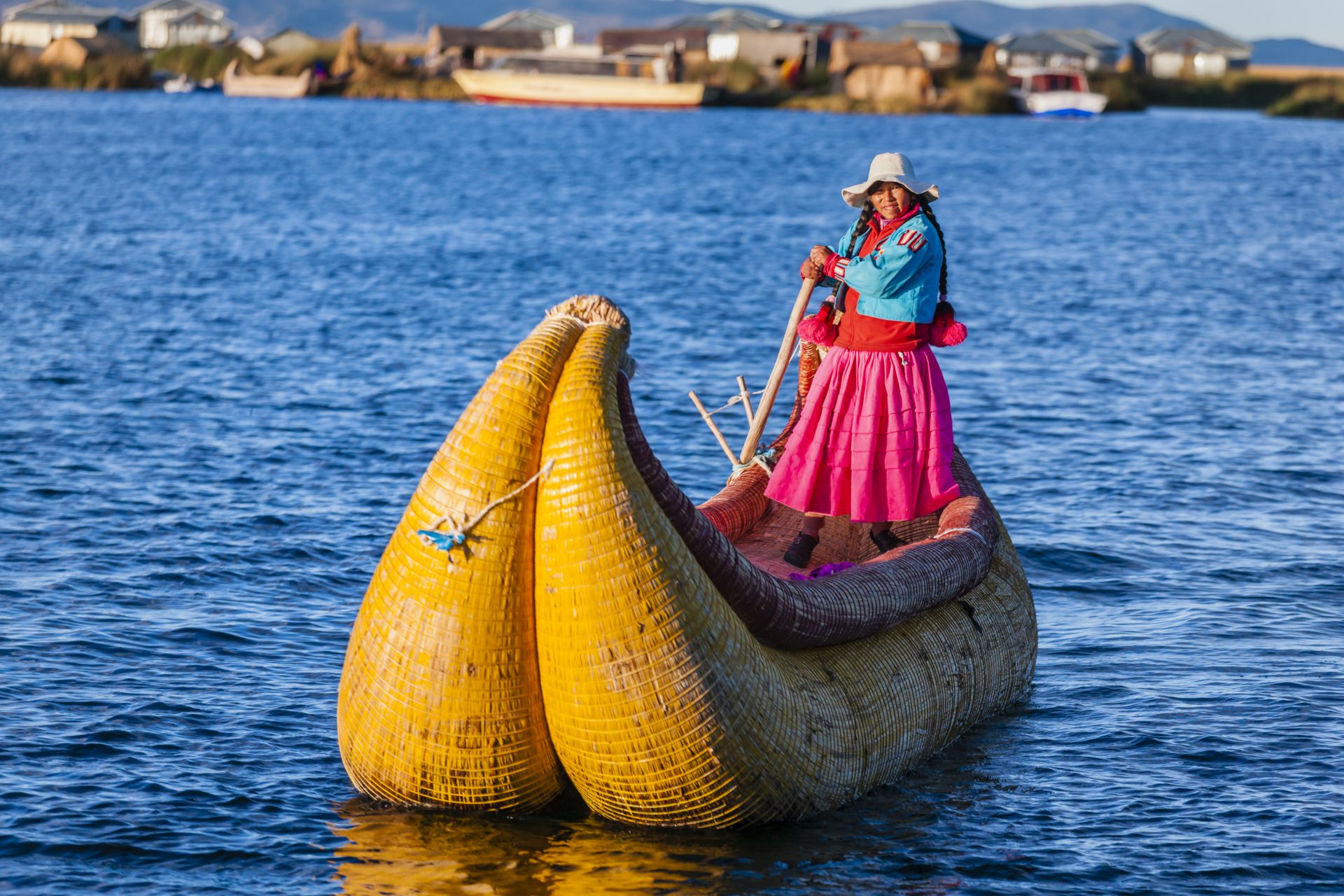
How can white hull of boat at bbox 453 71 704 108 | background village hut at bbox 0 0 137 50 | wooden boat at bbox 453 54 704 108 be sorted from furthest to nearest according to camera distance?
background village hut at bbox 0 0 137 50 < wooden boat at bbox 453 54 704 108 < white hull of boat at bbox 453 71 704 108

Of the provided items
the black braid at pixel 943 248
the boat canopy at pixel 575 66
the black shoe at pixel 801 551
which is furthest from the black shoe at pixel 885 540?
the boat canopy at pixel 575 66

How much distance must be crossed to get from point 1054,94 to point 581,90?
2603cm

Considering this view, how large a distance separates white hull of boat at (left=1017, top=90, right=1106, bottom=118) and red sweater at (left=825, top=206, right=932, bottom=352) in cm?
8422

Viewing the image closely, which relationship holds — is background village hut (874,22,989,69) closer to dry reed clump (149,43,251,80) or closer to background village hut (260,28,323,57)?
background village hut (260,28,323,57)

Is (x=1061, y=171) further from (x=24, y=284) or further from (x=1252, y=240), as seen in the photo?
(x=24, y=284)

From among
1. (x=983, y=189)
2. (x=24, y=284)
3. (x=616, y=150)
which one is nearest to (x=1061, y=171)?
(x=983, y=189)

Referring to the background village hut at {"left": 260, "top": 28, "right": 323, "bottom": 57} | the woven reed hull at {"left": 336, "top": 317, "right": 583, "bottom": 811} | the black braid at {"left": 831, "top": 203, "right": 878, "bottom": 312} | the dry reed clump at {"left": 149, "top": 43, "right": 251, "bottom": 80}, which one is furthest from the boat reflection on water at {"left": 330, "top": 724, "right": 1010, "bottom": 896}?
the background village hut at {"left": 260, "top": 28, "right": 323, "bottom": 57}

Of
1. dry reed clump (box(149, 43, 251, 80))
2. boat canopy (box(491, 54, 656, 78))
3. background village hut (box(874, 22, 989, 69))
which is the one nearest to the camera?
boat canopy (box(491, 54, 656, 78))

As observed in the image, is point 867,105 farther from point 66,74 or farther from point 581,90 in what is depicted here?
point 66,74

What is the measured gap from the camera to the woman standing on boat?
7.57 metres

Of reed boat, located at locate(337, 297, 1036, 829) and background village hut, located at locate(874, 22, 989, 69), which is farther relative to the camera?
background village hut, located at locate(874, 22, 989, 69)

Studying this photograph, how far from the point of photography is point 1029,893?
624cm

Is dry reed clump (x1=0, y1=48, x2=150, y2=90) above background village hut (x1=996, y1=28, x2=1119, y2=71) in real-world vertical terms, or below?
below

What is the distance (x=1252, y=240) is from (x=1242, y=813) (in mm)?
28992
